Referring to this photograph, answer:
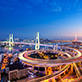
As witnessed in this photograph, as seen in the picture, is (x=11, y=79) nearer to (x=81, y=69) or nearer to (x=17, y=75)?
(x=17, y=75)

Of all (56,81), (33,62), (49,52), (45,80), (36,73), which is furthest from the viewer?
(49,52)

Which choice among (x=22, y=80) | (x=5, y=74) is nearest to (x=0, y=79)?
(x=5, y=74)

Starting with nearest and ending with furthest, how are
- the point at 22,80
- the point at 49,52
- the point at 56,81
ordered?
the point at 22,80 → the point at 56,81 → the point at 49,52

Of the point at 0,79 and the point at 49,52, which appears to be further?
the point at 49,52

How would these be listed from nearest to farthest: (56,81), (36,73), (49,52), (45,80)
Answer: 1. (45,80)
2. (56,81)
3. (36,73)
4. (49,52)

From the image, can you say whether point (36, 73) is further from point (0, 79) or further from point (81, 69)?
point (81, 69)

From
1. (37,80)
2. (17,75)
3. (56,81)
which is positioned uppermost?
(17,75)

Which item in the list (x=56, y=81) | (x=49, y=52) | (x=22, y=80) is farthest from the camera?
(x=49, y=52)

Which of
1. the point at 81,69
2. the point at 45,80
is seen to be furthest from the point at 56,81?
the point at 81,69

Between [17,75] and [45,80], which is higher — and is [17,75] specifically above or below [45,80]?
above
